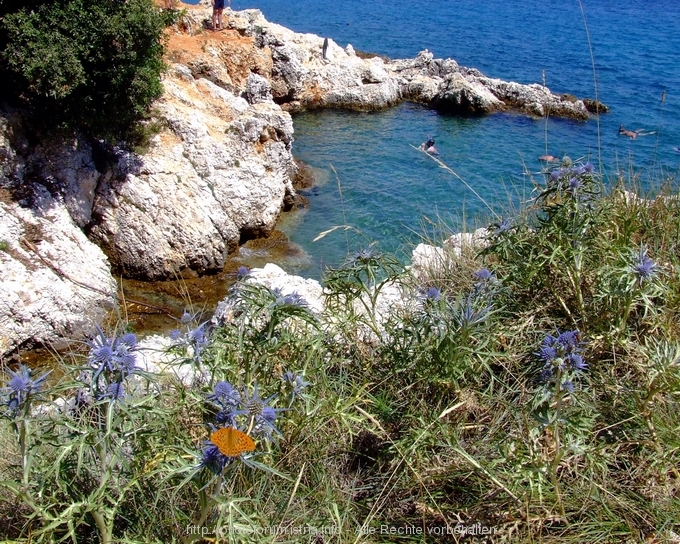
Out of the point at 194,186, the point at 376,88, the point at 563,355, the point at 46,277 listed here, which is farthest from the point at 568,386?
the point at 376,88

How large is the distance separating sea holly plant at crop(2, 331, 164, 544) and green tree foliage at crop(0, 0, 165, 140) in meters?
7.95

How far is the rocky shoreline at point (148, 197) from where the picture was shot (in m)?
9.17

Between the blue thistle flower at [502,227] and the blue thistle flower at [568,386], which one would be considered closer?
the blue thistle flower at [568,386]

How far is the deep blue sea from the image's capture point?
13547 millimetres

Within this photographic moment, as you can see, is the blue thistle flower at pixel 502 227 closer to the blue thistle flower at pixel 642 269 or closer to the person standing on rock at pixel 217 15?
the blue thistle flower at pixel 642 269

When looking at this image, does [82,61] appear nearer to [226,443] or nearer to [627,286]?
[627,286]

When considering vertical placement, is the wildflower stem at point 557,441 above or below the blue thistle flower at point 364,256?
below

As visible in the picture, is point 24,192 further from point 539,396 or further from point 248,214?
point 539,396

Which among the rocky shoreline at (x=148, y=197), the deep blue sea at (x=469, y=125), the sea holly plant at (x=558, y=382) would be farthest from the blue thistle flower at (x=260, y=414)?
the rocky shoreline at (x=148, y=197)

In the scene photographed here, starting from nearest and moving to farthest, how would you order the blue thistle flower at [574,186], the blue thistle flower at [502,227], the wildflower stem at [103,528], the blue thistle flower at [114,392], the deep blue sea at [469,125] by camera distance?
the blue thistle flower at [114,392], the wildflower stem at [103,528], the blue thistle flower at [574,186], the blue thistle flower at [502,227], the deep blue sea at [469,125]

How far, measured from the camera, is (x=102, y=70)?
10273mm

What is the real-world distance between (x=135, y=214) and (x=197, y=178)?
148 cm

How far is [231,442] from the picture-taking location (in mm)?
2338

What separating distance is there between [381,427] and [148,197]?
851cm
